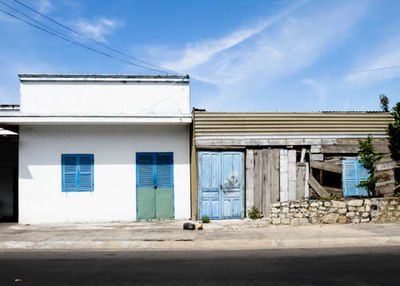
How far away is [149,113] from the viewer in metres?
12.7

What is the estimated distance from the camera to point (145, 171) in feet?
42.3

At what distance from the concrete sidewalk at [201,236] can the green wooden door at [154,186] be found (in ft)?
3.79

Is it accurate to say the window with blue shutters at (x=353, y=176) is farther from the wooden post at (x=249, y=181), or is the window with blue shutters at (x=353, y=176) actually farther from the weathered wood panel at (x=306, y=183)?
the wooden post at (x=249, y=181)

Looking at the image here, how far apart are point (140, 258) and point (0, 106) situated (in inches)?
414

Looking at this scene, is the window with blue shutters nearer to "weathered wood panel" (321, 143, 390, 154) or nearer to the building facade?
the building facade

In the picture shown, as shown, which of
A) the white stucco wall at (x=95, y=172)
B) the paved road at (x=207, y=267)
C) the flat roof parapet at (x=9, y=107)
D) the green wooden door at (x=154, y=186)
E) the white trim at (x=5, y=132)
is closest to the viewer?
the paved road at (x=207, y=267)

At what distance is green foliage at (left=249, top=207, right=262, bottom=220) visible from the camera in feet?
39.5

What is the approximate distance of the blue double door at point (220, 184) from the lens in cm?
1216

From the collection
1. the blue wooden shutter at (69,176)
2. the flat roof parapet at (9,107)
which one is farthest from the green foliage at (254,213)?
the flat roof parapet at (9,107)

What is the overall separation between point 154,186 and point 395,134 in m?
8.54

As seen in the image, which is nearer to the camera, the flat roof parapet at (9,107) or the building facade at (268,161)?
the building facade at (268,161)

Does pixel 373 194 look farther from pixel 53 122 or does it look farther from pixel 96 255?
pixel 53 122

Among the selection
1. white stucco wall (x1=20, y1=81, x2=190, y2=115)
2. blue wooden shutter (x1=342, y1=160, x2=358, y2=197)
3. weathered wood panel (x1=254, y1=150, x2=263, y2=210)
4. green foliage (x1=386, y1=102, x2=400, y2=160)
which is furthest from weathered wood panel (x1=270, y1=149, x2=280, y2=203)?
green foliage (x1=386, y1=102, x2=400, y2=160)

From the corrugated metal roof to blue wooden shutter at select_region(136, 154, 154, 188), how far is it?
2175 millimetres
